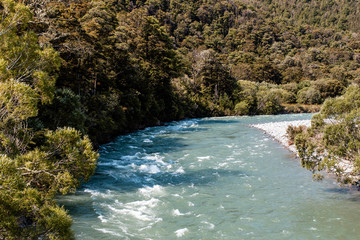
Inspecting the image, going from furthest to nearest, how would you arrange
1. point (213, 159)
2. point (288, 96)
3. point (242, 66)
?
1. point (242, 66)
2. point (288, 96)
3. point (213, 159)

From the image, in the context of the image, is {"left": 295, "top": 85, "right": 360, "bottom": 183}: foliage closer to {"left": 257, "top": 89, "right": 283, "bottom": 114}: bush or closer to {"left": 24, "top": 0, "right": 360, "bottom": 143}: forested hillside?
{"left": 24, "top": 0, "right": 360, "bottom": 143}: forested hillside

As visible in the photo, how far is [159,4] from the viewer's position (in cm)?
14775

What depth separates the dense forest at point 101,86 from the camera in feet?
22.8

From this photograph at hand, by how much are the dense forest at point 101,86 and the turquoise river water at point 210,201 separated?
7.01ft

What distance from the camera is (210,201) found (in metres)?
13.4

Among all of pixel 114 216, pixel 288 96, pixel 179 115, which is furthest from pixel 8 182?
pixel 288 96

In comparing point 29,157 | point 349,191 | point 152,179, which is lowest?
point 152,179

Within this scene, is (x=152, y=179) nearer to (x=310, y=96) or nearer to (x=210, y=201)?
(x=210, y=201)

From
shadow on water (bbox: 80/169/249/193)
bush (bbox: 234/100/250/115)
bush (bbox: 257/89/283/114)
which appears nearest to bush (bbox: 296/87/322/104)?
bush (bbox: 257/89/283/114)

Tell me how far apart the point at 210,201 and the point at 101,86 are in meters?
24.6

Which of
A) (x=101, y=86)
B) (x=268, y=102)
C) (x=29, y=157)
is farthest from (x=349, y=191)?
(x=268, y=102)

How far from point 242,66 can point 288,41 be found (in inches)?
2577

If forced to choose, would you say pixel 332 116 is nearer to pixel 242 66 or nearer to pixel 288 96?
pixel 288 96

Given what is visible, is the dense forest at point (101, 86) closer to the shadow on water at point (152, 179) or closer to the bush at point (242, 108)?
the bush at point (242, 108)
